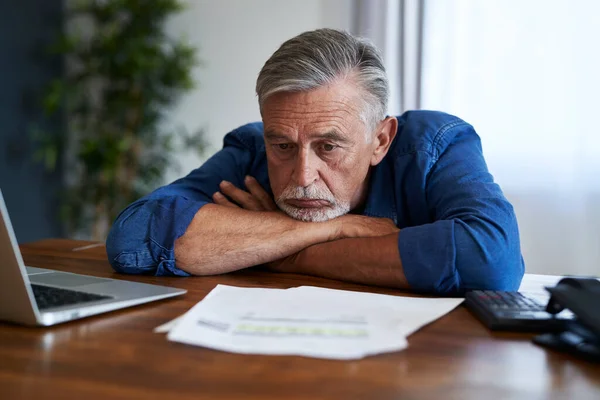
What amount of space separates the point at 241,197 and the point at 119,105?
7.35ft

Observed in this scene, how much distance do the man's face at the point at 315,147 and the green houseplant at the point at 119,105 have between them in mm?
2220

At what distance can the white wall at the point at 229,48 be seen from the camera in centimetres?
352

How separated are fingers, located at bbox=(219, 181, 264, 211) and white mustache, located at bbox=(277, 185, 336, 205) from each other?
0.15 m

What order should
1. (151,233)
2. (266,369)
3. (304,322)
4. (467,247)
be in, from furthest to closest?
(151,233) < (467,247) < (304,322) < (266,369)

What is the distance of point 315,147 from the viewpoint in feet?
4.50

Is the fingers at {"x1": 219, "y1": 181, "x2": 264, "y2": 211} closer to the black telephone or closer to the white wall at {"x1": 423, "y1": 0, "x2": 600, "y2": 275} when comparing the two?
the black telephone

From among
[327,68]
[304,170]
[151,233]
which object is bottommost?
[151,233]

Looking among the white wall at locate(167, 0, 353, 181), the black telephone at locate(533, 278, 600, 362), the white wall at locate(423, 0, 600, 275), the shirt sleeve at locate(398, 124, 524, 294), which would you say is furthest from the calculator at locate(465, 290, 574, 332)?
the white wall at locate(167, 0, 353, 181)

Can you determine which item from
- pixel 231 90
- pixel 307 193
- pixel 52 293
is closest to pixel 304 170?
pixel 307 193

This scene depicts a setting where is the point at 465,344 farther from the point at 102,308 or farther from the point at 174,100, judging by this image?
the point at 174,100

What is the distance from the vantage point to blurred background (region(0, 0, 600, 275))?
290 centimetres

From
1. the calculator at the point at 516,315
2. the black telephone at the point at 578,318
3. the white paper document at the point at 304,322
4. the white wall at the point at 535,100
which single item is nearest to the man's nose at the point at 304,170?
the white paper document at the point at 304,322

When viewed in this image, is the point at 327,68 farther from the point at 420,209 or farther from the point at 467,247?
the point at 467,247

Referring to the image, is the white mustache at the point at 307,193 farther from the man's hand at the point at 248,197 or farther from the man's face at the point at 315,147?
the man's hand at the point at 248,197
